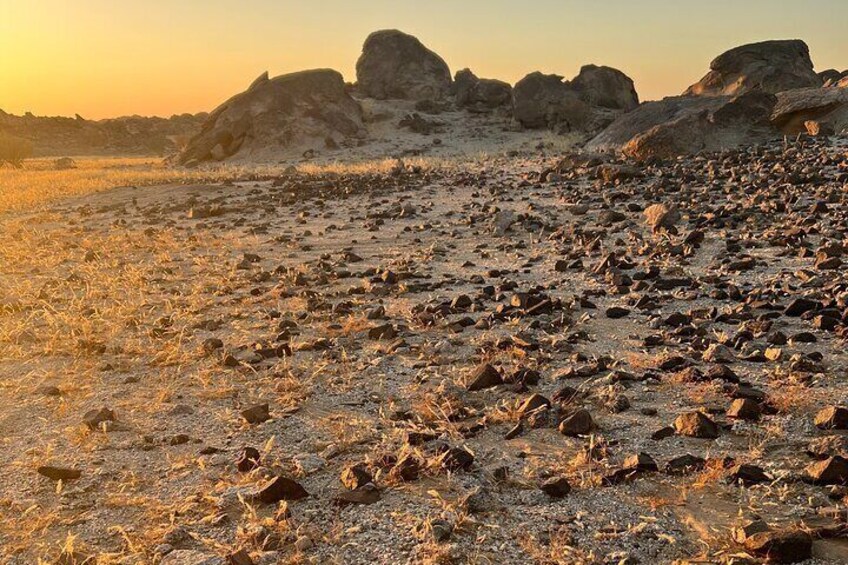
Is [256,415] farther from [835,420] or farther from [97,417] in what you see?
[835,420]

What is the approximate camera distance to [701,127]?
796 inches

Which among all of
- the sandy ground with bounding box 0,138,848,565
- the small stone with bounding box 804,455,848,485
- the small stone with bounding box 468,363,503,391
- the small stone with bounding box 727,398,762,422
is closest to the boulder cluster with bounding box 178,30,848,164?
the sandy ground with bounding box 0,138,848,565

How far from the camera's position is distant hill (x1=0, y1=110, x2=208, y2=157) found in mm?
63969

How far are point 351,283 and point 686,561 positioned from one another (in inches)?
278

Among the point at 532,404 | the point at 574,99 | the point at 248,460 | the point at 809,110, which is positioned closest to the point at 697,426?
the point at 532,404

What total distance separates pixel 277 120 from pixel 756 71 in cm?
2715

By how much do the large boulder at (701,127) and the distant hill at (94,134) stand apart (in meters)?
51.2

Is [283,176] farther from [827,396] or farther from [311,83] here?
[827,396]

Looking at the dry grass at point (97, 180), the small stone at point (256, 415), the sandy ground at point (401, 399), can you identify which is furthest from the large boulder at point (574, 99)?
the small stone at point (256, 415)

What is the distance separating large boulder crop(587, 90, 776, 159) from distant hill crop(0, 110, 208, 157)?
51.2 m

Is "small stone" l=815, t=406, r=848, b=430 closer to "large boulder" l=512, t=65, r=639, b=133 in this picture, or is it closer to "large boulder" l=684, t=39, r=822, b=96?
"large boulder" l=684, t=39, r=822, b=96

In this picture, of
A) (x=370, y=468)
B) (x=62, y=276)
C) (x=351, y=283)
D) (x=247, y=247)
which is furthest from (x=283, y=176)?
(x=370, y=468)

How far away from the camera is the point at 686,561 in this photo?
2.94 metres

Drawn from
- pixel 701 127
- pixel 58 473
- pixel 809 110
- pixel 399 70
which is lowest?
pixel 58 473
